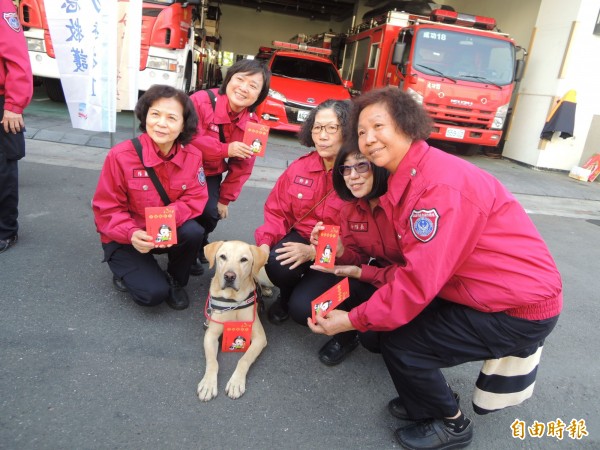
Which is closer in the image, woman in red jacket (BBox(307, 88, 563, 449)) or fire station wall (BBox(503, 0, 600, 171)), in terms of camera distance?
woman in red jacket (BBox(307, 88, 563, 449))

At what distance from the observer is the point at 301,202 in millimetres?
3102

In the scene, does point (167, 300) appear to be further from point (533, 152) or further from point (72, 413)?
point (533, 152)

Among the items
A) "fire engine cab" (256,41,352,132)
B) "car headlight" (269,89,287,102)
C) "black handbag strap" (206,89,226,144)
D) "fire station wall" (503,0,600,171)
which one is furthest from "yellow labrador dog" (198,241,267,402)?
"fire station wall" (503,0,600,171)

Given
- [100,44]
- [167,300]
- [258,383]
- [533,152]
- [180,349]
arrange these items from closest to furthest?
[258,383]
[180,349]
[167,300]
[100,44]
[533,152]

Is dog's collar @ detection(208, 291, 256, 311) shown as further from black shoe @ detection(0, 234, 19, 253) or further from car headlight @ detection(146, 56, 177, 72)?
car headlight @ detection(146, 56, 177, 72)

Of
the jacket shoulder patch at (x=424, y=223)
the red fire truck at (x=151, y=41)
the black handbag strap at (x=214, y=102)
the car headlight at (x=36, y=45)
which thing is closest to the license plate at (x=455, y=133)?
the red fire truck at (x=151, y=41)

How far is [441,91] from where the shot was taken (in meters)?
9.16

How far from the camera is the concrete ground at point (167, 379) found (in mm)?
2059

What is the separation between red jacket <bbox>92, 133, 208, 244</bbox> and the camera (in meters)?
2.82

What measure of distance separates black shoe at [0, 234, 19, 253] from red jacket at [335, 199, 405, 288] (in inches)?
106

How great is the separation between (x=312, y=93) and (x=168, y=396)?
8123mm

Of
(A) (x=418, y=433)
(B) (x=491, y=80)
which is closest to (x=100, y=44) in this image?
(A) (x=418, y=433)

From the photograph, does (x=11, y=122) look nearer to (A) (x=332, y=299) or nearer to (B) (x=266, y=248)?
(B) (x=266, y=248)

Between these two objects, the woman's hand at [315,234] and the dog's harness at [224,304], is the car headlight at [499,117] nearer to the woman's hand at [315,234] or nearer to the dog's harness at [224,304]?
the woman's hand at [315,234]
